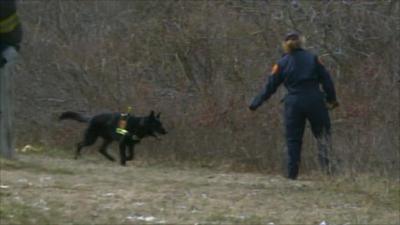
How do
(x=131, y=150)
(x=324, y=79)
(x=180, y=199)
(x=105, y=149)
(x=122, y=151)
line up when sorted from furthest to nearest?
(x=105, y=149) < (x=131, y=150) < (x=122, y=151) < (x=324, y=79) < (x=180, y=199)

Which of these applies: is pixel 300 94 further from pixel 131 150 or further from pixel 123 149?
pixel 131 150

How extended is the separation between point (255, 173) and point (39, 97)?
7.56m

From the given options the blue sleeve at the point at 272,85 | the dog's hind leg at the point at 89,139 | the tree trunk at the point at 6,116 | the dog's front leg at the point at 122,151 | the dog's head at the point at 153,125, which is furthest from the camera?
the dog's hind leg at the point at 89,139

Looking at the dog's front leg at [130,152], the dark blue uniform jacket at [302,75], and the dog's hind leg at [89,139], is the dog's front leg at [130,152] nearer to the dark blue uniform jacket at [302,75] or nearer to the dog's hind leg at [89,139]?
the dog's hind leg at [89,139]

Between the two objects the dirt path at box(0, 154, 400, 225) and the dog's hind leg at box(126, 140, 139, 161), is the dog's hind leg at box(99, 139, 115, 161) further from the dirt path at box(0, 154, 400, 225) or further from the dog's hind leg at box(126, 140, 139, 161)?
the dirt path at box(0, 154, 400, 225)

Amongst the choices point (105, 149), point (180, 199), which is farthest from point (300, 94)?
point (105, 149)

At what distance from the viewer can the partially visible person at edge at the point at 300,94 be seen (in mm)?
11195

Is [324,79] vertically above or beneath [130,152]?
above

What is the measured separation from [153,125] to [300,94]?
3.52 meters

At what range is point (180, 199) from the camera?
342 inches

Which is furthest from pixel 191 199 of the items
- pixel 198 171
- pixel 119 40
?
pixel 119 40

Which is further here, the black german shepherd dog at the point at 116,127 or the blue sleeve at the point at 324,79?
the black german shepherd dog at the point at 116,127

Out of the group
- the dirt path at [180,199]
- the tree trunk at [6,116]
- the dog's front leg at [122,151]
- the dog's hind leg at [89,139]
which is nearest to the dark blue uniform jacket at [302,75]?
the dirt path at [180,199]

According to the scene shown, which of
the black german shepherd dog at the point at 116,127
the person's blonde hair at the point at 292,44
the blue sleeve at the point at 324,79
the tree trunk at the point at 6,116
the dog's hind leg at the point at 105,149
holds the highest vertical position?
the person's blonde hair at the point at 292,44
